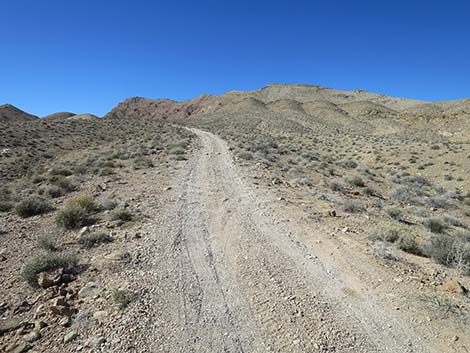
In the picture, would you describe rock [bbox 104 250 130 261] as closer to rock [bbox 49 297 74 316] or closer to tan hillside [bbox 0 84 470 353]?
tan hillside [bbox 0 84 470 353]

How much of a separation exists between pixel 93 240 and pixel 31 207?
15.5ft

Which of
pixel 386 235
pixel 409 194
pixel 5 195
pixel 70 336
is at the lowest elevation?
pixel 409 194

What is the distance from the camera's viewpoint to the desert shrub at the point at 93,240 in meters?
7.52

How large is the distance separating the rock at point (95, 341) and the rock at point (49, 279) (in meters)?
2.10

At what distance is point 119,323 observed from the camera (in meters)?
4.57

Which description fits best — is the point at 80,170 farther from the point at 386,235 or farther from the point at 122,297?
the point at 386,235

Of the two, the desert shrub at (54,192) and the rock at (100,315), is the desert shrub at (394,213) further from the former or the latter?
the desert shrub at (54,192)

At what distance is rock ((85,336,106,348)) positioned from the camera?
4203 mm

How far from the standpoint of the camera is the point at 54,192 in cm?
1282

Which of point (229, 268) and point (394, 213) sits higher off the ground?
point (229, 268)

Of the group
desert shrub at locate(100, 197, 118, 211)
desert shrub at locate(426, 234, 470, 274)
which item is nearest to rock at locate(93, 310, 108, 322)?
desert shrub at locate(100, 197, 118, 211)

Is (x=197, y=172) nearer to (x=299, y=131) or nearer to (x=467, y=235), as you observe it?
(x=467, y=235)

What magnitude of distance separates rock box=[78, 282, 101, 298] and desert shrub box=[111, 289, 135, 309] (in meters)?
0.43

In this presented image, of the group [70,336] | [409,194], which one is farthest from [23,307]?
[409,194]
